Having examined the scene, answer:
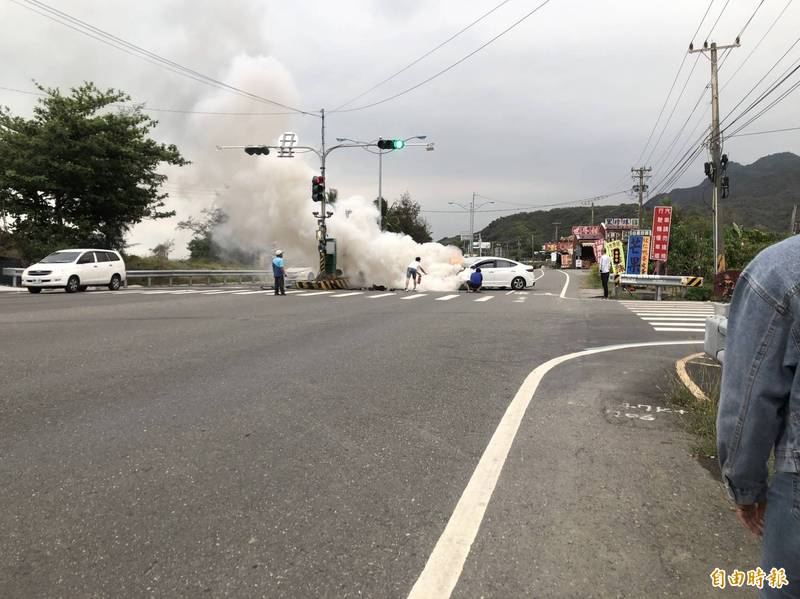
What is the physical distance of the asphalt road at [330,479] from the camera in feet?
8.57

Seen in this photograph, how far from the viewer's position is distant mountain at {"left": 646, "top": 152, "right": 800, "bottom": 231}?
9256 centimetres

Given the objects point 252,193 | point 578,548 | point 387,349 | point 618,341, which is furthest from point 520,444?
point 252,193

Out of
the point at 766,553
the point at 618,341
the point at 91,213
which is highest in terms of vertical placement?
the point at 91,213

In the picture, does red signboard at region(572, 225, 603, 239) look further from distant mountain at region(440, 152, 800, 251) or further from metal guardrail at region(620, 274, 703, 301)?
metal guardrail at region(620, 274, 703, 301)

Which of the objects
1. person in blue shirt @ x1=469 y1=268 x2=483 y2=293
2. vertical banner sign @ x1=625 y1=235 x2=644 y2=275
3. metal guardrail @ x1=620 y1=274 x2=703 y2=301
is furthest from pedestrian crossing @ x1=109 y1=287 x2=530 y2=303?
vertical banner sign @ x1=625 y1=235 x2=644 y2=275

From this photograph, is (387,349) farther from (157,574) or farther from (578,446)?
(157,574)

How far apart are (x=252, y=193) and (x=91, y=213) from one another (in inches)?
312

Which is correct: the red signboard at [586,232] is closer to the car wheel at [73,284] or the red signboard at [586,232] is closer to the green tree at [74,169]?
the green tree at [74,169]

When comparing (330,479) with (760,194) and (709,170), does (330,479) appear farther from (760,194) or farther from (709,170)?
(760,194)

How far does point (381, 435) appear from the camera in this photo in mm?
4535

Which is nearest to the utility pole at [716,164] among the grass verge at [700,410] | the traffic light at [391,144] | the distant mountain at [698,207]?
the traffic light at [391,144]

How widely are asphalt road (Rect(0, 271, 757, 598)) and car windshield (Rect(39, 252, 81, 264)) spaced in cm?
1487

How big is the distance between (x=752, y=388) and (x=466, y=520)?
6.27 ft

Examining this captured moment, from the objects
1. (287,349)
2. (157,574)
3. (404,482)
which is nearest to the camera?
(157,574)
